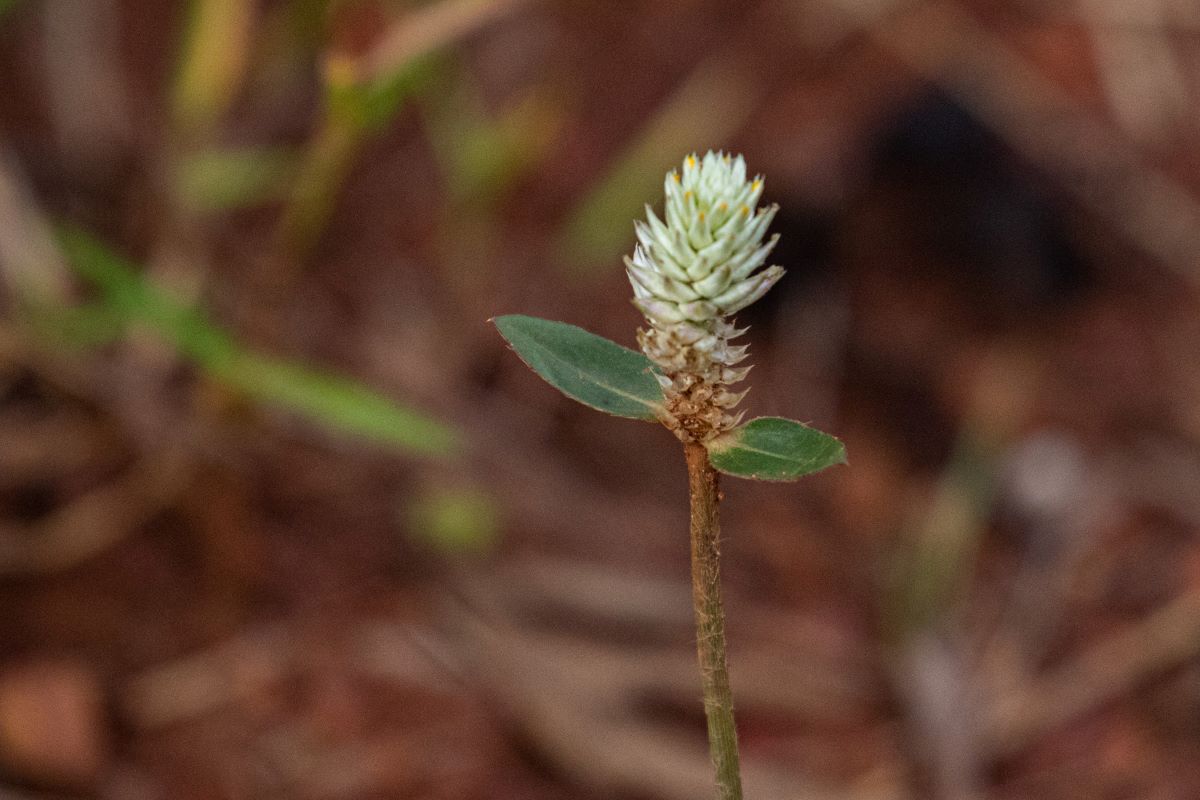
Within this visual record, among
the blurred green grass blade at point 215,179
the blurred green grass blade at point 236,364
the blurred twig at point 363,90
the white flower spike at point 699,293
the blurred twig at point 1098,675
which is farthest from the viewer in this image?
→ the blurred green grass blade at point 215,179

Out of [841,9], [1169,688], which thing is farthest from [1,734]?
[841,9]

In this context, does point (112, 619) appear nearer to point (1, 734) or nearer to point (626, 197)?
point (1, 734)

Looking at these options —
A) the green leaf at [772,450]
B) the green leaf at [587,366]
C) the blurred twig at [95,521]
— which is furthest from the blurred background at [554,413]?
the green leaf at [772,450]

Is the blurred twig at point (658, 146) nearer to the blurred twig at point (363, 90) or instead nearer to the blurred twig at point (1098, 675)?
the blurred twig at point (363, 90)

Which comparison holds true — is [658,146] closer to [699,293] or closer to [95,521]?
[95,521]

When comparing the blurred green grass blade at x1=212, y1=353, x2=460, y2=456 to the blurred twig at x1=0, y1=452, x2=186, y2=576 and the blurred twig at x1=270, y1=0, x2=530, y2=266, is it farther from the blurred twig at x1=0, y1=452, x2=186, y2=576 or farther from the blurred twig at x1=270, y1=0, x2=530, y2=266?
the blurred twig at x1=0, y1=452, x2=186, y2=576

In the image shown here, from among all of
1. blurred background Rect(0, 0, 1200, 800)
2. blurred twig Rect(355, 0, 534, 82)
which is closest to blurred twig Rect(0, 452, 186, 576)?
blurred background Rect(0, 0, 1200, 800)

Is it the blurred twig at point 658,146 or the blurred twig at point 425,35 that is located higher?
the blurred twig at point 658,146
